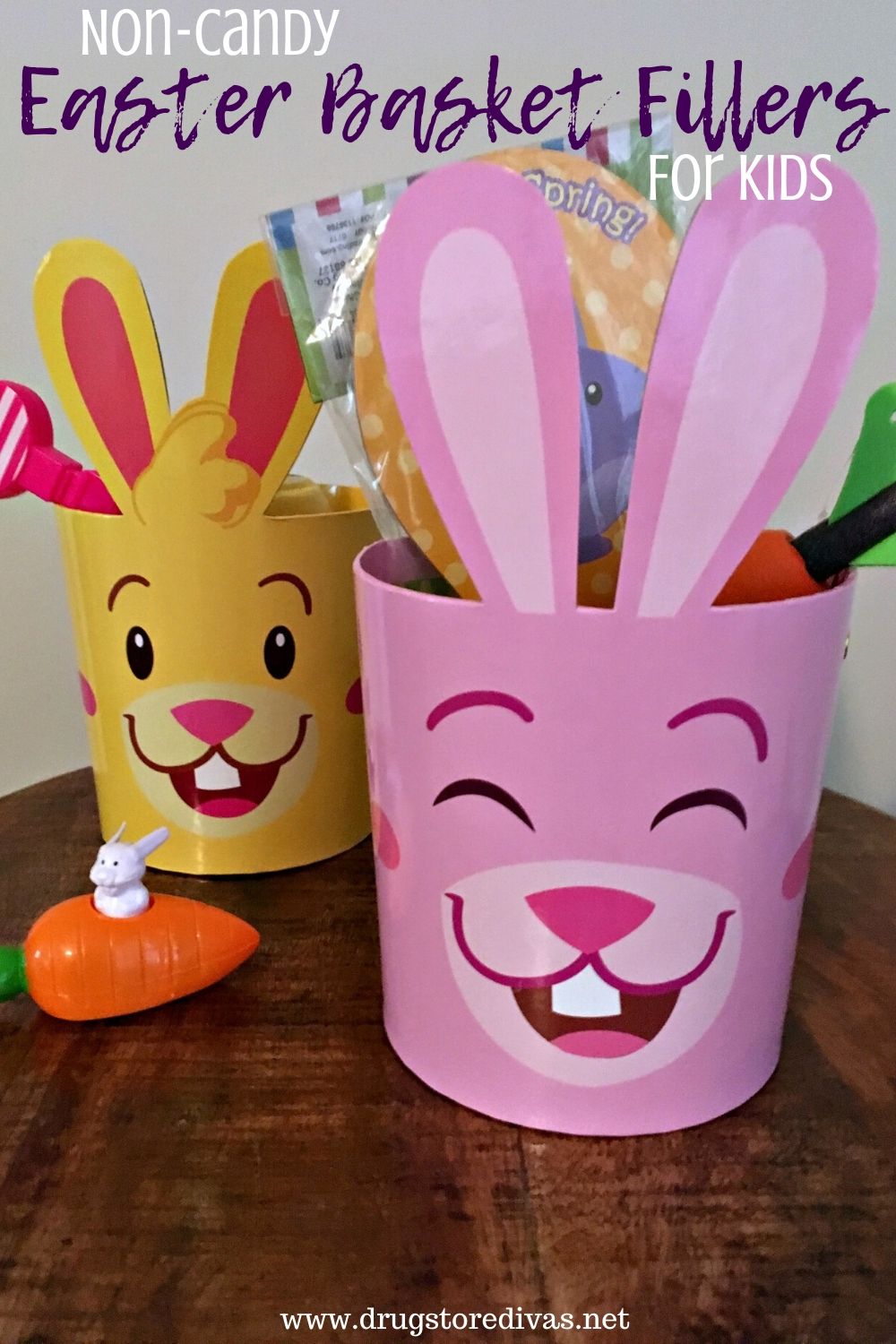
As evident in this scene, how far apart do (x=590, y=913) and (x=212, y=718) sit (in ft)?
0.82

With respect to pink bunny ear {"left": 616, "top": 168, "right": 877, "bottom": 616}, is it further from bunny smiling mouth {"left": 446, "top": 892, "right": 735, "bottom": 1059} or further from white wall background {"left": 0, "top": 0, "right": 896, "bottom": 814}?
white wall background {"left": 0, "top": 0, "right": 896, "bottom": 814}

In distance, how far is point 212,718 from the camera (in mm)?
502

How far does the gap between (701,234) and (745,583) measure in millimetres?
114

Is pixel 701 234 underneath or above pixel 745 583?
above

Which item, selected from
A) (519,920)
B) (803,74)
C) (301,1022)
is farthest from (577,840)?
(803,74)

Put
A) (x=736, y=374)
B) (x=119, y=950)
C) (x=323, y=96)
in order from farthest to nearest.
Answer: (x=323, y=96), (x=119, y=950), (x=736, y=374)

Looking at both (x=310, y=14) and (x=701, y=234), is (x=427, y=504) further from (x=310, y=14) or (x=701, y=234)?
(x=310, y=14)

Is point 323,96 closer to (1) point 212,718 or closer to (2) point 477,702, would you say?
(1) point 212,718

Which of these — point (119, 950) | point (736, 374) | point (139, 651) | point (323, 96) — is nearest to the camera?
point (736, 374)

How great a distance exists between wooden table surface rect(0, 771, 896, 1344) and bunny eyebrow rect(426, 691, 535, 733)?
0.14 m

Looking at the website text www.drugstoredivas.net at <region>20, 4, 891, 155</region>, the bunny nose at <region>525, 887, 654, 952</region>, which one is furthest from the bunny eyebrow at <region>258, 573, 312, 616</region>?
the website text www.drugstoredivas.net at <region>20, 4, 891, 155</region>

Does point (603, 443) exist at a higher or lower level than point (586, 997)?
higher

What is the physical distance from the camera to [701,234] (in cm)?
26

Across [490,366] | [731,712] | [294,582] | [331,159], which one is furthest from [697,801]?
[331,159]
